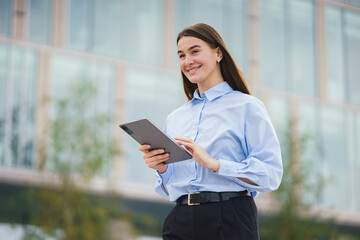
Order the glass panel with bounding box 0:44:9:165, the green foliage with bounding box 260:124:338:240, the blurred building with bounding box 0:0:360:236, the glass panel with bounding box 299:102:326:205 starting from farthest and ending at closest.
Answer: the glass panel with bounding box 299:102:326:205
the green foliage with bounding box 260:124:338:240
the blurred building with bounding box 0:0:360:236
the glass panel with bounding box 0:44:9:165

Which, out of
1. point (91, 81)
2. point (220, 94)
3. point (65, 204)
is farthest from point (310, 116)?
point (220, 94)

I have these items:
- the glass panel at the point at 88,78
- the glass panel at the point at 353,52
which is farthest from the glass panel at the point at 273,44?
the glass panel at the point at 88,78

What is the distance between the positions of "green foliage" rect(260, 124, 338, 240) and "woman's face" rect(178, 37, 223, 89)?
6.46 metres

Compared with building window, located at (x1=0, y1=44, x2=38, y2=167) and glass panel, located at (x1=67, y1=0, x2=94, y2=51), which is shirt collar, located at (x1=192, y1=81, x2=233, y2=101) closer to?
building window, located at (x1=0, y1=44, x2=38, y2=167)

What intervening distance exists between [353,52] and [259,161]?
29.8 feet

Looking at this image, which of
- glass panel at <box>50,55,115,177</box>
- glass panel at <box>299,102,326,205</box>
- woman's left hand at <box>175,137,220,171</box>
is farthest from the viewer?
glass panel at <box>299,102,326,205</box>

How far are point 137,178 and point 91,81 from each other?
1.37 metres

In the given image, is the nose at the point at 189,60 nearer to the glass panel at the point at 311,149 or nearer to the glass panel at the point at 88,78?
the glass panel at the point at 88,78

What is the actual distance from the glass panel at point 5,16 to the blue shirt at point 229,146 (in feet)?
19.6

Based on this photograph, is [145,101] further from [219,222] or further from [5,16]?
[219,222]

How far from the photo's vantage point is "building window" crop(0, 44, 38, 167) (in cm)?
696

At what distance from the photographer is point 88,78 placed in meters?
7.41

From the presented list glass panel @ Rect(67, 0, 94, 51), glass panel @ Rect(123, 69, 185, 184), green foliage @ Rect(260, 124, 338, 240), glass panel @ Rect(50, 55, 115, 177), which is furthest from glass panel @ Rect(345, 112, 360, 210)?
glass panel @ Rect(67, 0, 94, 51)

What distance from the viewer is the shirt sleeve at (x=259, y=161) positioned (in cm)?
162
